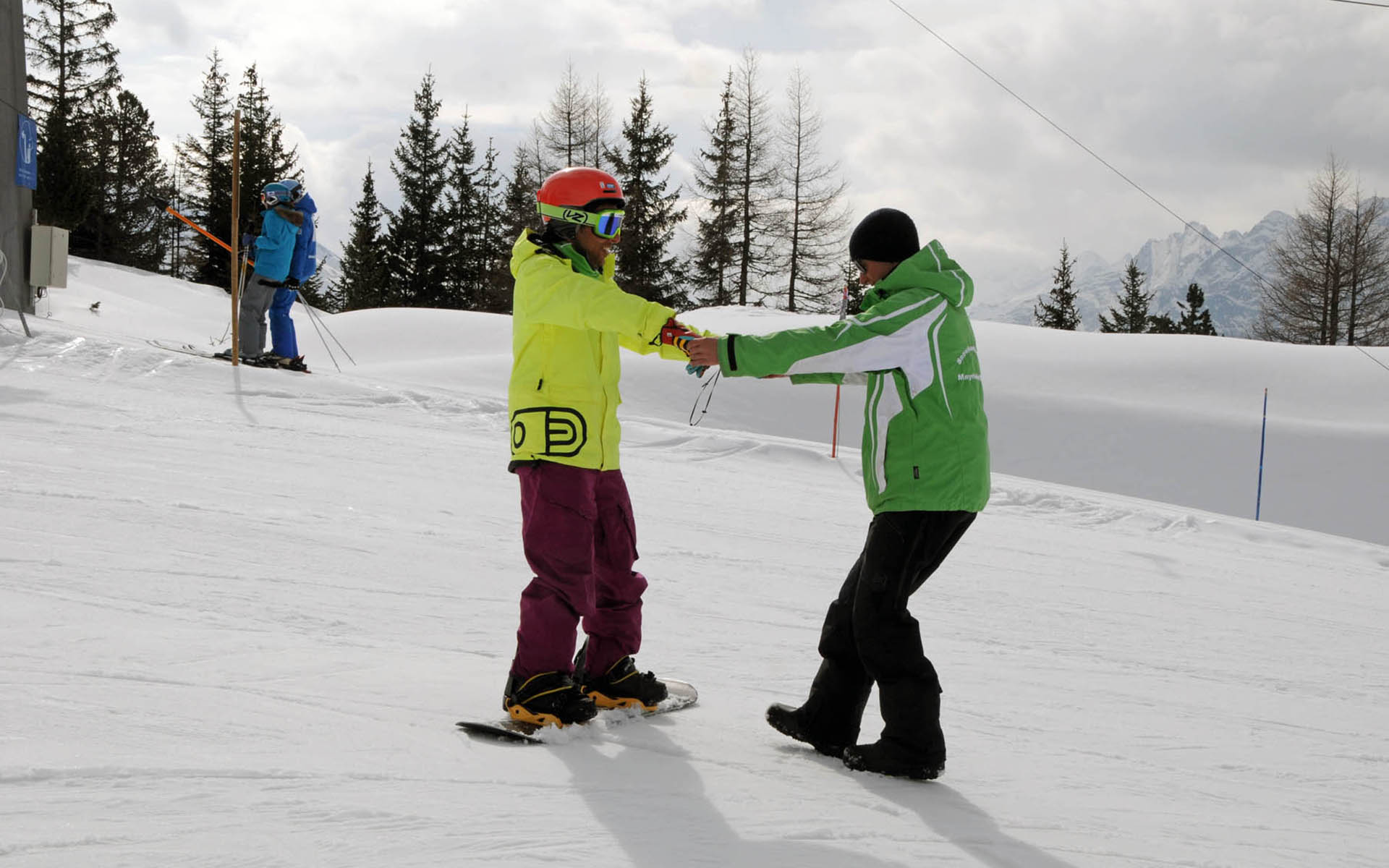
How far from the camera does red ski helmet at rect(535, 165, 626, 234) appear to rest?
11.9 ft

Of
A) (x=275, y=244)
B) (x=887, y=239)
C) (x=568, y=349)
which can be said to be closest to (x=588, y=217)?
(x=568, y=349)

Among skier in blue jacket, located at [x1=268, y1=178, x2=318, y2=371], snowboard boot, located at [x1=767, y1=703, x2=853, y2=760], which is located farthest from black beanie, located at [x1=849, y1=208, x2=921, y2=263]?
skier in blue jacket, located at [x1=268, y1=178, x2=318, y2=371]

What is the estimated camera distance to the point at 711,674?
445 cm

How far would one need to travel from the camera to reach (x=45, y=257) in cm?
1309

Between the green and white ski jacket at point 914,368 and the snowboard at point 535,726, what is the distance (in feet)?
3.54

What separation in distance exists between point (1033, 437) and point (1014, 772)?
12.0 meters

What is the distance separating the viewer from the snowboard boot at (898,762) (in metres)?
3.36

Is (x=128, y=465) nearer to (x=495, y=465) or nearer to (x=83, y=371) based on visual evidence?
(x=495, y=465)

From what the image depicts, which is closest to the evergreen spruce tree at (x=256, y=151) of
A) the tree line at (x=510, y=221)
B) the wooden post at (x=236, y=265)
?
the tree line at (x=510, y=221)

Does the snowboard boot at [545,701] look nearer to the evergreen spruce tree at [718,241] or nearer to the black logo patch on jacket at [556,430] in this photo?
the black logo patch on jacket at [556,430]

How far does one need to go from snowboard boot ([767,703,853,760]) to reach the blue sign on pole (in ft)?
41.3

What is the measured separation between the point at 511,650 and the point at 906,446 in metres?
1.95

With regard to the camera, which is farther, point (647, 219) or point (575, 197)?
point (647, 219)

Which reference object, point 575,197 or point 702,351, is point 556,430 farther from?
point 575,197
